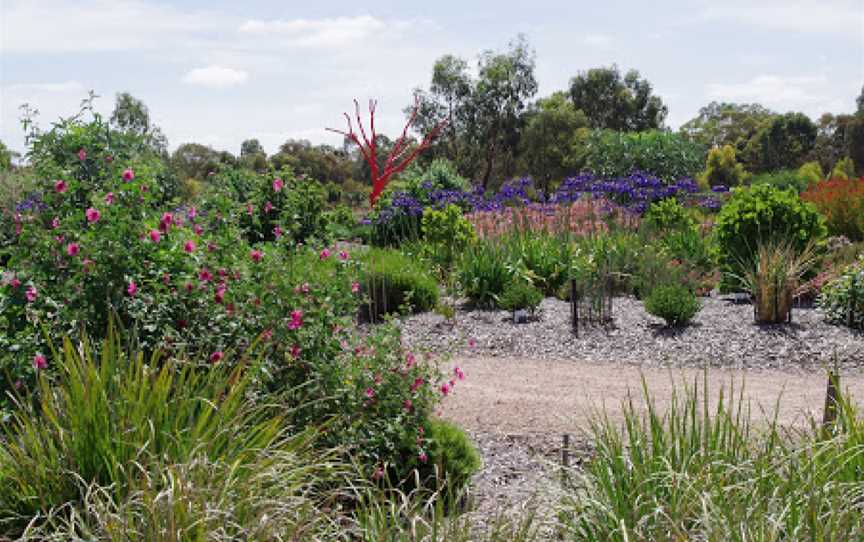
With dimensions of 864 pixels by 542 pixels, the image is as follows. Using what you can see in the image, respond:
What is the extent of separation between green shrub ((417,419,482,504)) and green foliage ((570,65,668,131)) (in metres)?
35.2

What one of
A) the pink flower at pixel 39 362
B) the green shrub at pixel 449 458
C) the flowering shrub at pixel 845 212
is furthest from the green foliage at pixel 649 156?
the pink flower at pixel 39 362

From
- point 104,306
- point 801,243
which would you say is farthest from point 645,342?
point 104,306

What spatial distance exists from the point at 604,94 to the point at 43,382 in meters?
37.6

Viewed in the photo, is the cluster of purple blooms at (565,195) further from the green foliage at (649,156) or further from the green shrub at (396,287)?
the green foliage at (649,156)

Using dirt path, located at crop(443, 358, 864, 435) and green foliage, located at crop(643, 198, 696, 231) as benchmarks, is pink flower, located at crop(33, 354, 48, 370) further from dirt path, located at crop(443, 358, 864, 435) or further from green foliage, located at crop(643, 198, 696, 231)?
green foliage, located at crop(643, 198, 696, 231)

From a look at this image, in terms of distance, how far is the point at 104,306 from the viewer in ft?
13.4

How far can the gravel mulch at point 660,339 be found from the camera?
7.41 m

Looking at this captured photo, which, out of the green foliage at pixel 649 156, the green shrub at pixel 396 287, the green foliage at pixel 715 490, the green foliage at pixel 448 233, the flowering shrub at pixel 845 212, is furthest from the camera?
the green foliage at pixel 649 156

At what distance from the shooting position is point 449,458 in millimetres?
4340

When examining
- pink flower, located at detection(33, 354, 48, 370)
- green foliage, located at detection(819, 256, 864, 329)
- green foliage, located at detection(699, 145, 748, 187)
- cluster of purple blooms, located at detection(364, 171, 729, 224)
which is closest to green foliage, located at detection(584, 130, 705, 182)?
cluster of purple blooms, located at detection(364, 171, 729, 224)

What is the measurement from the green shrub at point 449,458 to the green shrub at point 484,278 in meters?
4.92

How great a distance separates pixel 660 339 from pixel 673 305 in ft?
1.22

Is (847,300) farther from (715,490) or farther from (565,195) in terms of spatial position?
(715,490)

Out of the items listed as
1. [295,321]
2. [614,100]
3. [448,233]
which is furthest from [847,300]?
[614,100]
